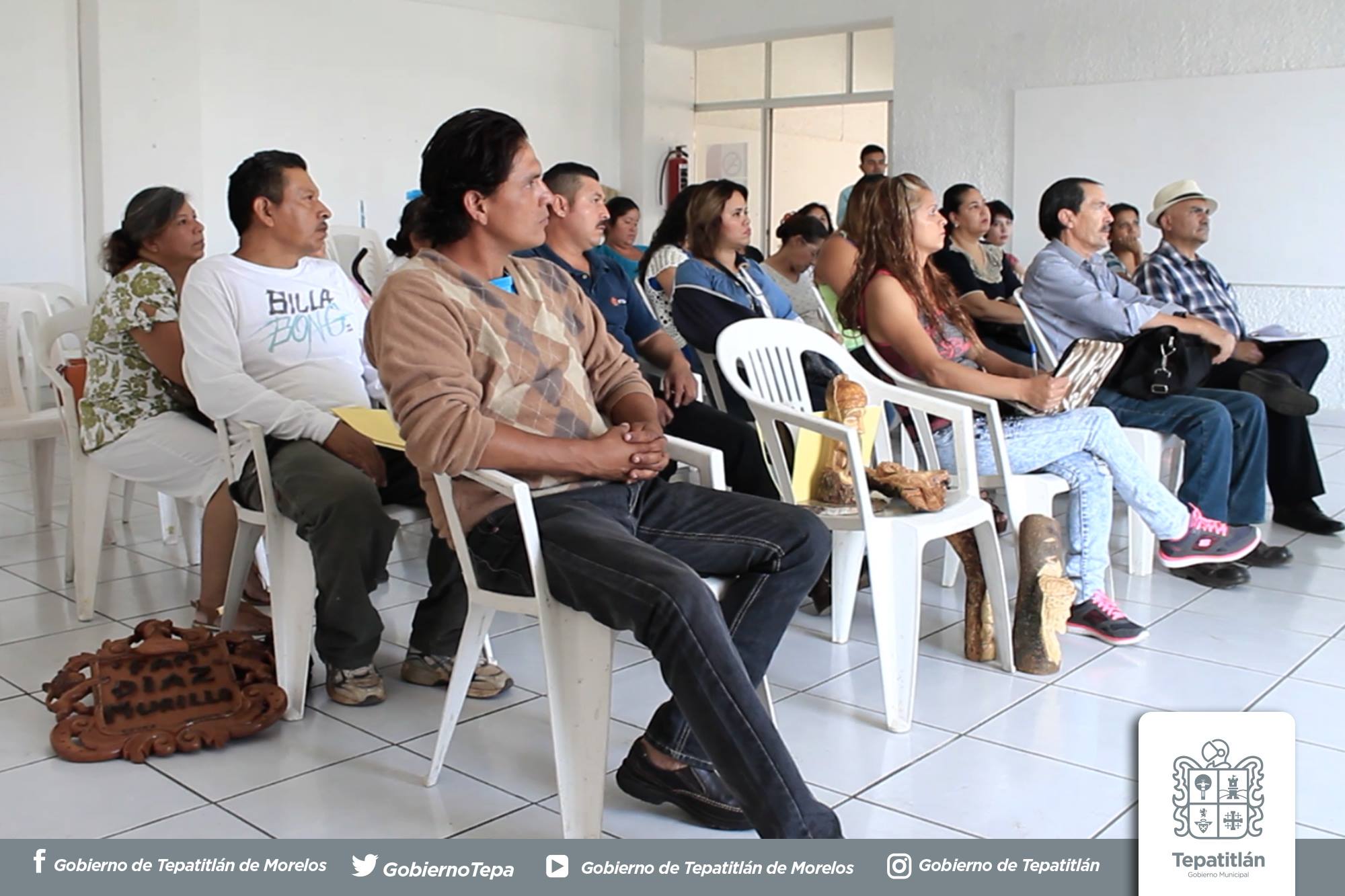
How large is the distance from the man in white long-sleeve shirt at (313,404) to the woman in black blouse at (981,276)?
2284mm

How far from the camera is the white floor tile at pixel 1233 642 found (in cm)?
275

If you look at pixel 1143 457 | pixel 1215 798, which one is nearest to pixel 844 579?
pixel 1143 457

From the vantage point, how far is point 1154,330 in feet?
11.7

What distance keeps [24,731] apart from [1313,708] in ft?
8.01

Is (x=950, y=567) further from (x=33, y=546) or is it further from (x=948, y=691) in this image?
(x=33, y=546)

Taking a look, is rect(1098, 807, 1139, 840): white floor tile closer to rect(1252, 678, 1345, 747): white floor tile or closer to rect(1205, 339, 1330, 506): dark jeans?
rect(1252, 678, 1345, 747): white floor tile

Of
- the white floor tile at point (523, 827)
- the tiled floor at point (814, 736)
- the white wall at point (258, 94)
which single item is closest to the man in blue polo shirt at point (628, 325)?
the tiled floor at point (814, 736)

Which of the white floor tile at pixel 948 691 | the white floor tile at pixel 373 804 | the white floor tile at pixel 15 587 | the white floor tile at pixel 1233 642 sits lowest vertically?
the white floor tile at pixel 373 804

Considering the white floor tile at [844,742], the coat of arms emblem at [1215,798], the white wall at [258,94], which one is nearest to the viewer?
the coat of arms emblem at [1215,798]

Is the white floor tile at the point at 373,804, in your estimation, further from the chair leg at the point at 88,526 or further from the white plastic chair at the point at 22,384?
the white plastic chair at the point at 22,384

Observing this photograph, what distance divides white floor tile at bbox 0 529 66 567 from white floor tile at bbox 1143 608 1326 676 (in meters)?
2.93

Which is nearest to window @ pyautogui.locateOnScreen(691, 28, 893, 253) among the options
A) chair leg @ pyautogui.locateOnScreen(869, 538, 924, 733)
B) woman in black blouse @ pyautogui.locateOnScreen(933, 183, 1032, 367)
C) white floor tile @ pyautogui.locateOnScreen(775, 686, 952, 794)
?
woman in black blouse @ pyautogui.locateOnScreen(933, 183, 1032, 367)

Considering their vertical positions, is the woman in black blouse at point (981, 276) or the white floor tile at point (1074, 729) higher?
the woman in black blouse at point (981, 276)

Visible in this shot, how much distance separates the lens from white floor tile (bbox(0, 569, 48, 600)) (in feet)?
10.6
